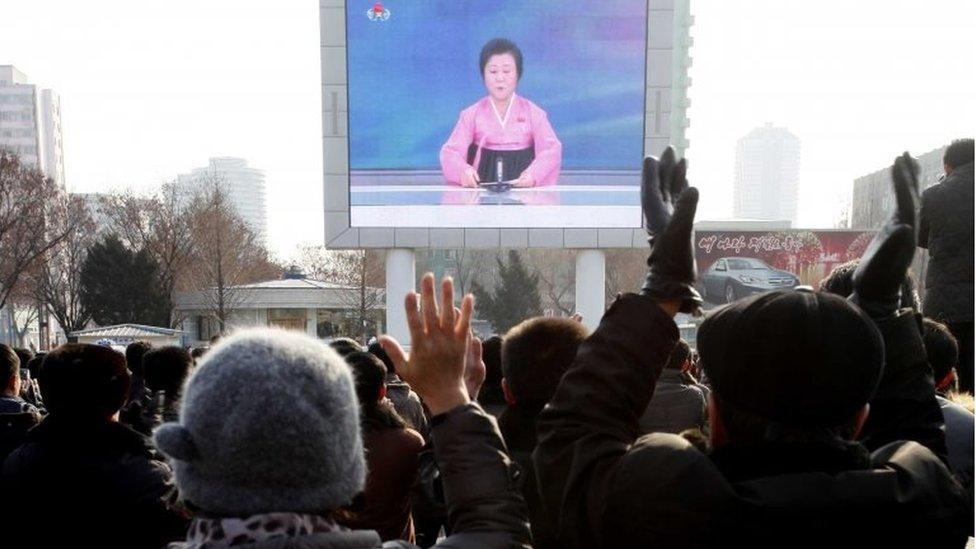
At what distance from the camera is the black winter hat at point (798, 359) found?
1.29 meters

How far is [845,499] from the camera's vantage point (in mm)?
1272

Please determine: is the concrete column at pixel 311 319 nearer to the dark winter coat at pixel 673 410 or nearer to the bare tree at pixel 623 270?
the bare tree at pixel 623 270

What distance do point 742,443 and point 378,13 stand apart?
1939 cm

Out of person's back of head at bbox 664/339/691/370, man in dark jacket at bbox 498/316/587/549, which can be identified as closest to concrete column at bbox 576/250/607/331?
person's back of head at bbox 664/339/691/370

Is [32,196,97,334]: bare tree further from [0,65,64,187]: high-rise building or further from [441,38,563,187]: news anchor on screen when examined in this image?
[0,65,64,187]: high-rise building

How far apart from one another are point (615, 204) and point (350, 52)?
7.94 metres

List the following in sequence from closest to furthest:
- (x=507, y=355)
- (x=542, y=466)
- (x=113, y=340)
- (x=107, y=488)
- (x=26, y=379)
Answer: (x=542, y=466)
(x=107, y=488)
(x=507, y=355)
(x=26, y=379)
(x=113, y=340)

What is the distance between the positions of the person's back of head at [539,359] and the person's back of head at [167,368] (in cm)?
279

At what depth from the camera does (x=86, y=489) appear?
7.43 ft

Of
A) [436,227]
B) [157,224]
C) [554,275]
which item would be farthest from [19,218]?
[554,275]

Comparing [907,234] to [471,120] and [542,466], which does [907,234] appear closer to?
[542,466]

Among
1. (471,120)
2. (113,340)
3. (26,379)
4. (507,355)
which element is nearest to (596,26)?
(471,120)

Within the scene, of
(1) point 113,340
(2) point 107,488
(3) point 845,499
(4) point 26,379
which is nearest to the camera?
(3) point 845,499

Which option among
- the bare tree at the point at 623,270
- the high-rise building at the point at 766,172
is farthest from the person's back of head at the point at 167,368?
the high-rise building at the point at 766,172
